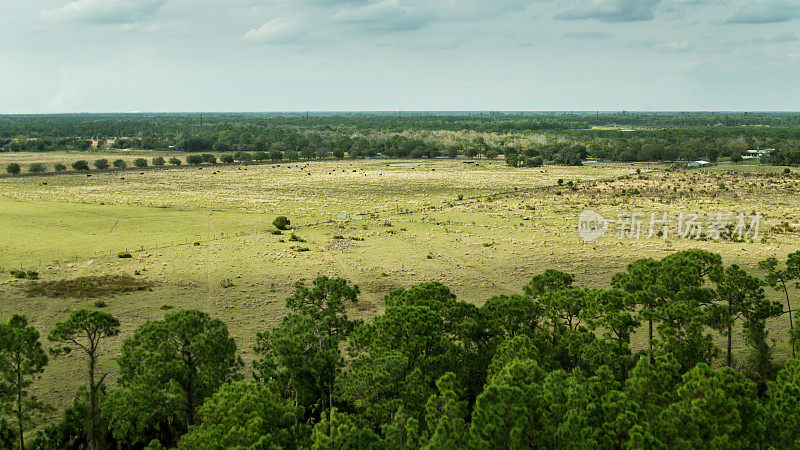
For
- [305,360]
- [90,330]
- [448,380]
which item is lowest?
[305,360]

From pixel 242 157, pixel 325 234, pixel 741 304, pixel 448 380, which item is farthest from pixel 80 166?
pixel 741 304

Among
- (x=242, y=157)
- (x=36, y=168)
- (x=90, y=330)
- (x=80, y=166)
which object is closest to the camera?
(x=90, y=330)

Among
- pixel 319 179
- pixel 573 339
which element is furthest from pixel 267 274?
pixel 319 179

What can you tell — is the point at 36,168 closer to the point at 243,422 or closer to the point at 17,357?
the point at 17,357

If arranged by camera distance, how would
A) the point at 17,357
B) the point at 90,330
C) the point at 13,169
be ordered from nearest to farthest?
the point at 17,357
the point at 90,330
the point at 13,169

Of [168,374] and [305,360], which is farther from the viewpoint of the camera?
[305,360]

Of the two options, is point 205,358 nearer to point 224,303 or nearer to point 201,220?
point 224,303

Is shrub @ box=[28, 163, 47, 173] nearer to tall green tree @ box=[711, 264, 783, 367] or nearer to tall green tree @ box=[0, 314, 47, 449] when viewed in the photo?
tall green tree @ box=[0, 314, 47, 449]
